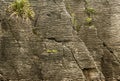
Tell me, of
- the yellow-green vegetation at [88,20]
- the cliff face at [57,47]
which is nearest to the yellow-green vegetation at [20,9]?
the cliff face at [57,47]

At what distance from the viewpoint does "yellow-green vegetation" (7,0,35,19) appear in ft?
83.8

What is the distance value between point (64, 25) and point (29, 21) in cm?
250

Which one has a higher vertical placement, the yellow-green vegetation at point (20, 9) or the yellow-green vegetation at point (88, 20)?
the yellow-green vegetation at point (20, 9)

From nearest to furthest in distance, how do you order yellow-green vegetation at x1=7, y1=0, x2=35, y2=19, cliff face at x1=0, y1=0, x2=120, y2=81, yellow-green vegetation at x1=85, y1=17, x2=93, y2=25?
cliff face at x1=0, y1=0, x2=120, y2=81 < yellow-green vegetation at x1=7, y1=0, x2=35, y2=19 < yellow-green vegetation at x1=85, y1=17, x2=93, y2=25

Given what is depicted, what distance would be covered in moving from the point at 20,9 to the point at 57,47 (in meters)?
3.70

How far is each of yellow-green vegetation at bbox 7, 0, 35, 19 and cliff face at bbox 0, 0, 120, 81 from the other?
0.43m

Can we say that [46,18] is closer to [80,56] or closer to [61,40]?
[61,40]

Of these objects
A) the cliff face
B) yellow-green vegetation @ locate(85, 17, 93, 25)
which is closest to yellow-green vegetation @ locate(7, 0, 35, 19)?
the cliff face

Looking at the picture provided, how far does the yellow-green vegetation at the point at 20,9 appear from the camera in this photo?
25.5 m

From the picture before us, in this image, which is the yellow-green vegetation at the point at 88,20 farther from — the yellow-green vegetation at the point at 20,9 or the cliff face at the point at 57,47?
the yellow-green vegetation at the point at 20,9

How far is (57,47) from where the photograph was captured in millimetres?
25438

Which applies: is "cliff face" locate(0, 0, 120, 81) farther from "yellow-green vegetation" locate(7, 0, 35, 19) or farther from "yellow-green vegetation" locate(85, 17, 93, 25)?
"yellow-green vegetation" locate(7, 0, 35, 19)

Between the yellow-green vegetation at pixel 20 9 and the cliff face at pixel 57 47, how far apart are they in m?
0.43

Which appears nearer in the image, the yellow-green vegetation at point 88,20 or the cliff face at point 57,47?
the cliff face at point 57,47
